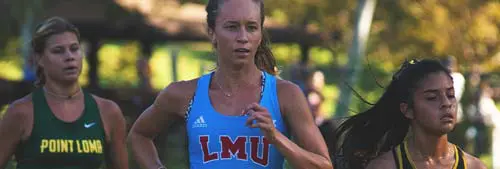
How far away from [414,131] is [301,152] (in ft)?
4.17

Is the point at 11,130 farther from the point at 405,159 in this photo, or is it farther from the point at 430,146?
the point at 430,146

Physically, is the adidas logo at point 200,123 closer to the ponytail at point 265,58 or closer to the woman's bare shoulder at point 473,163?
the ponytail at point 265,58

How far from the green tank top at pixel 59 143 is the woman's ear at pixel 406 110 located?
62.3 inches

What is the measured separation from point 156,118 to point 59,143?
814 mm

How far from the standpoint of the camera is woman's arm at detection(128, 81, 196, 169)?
22.7 feet

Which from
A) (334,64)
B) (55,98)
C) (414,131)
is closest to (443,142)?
(414,131)

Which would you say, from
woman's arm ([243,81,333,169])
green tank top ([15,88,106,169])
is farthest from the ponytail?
green tank top ([15,88,106,169])

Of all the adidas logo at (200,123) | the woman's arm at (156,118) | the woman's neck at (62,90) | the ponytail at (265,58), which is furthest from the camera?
the woman's neck at (62,90)

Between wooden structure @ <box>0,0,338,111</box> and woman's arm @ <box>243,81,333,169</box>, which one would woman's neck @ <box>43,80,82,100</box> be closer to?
woman's arm @ <box>243,81,333,169</box>

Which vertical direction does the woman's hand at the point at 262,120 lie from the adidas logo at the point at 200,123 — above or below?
above

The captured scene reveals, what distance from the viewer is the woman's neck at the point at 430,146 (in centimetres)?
735

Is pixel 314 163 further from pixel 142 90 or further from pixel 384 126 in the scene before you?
pixel 142 90

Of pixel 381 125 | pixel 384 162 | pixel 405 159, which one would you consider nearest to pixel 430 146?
pixel 405 159

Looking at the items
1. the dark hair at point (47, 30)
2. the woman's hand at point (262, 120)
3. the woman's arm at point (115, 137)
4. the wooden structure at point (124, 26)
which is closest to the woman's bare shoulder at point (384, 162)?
the woman's hand at point (262, 120)
